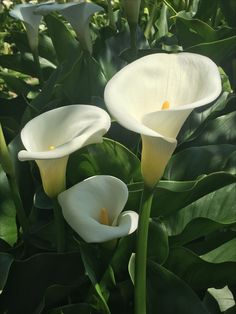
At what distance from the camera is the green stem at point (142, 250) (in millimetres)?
603

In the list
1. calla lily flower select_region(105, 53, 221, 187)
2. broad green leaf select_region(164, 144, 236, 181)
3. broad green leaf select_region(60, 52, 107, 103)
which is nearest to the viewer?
calla lily flower select_region(105, 53, 221, 187)

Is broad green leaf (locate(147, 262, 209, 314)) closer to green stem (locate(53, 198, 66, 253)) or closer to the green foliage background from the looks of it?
the green foliage background

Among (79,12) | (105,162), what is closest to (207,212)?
(105,162)

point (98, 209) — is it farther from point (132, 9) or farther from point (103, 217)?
point (132, 9)

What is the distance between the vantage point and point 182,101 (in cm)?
60

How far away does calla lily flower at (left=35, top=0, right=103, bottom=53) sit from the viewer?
3.00 ft

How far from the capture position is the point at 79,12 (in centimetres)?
94

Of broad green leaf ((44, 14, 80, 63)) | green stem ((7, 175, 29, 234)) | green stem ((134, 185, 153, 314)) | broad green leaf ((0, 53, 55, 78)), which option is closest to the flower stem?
green stem ((7, 175, 29, 234))

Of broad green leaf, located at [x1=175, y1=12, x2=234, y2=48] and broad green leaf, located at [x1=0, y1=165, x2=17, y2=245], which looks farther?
broad green leaf, located at [x1=175, y1=12, x2=234, y2=48]

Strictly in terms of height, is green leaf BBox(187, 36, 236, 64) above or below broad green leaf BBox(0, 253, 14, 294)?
above

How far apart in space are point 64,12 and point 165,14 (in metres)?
0.57

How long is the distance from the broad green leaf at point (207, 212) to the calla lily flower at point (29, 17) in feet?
1.59

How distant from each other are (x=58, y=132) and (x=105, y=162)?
0.17 m

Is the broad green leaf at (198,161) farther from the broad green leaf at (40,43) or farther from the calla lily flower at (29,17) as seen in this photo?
the broad green leaf at (40,43)
